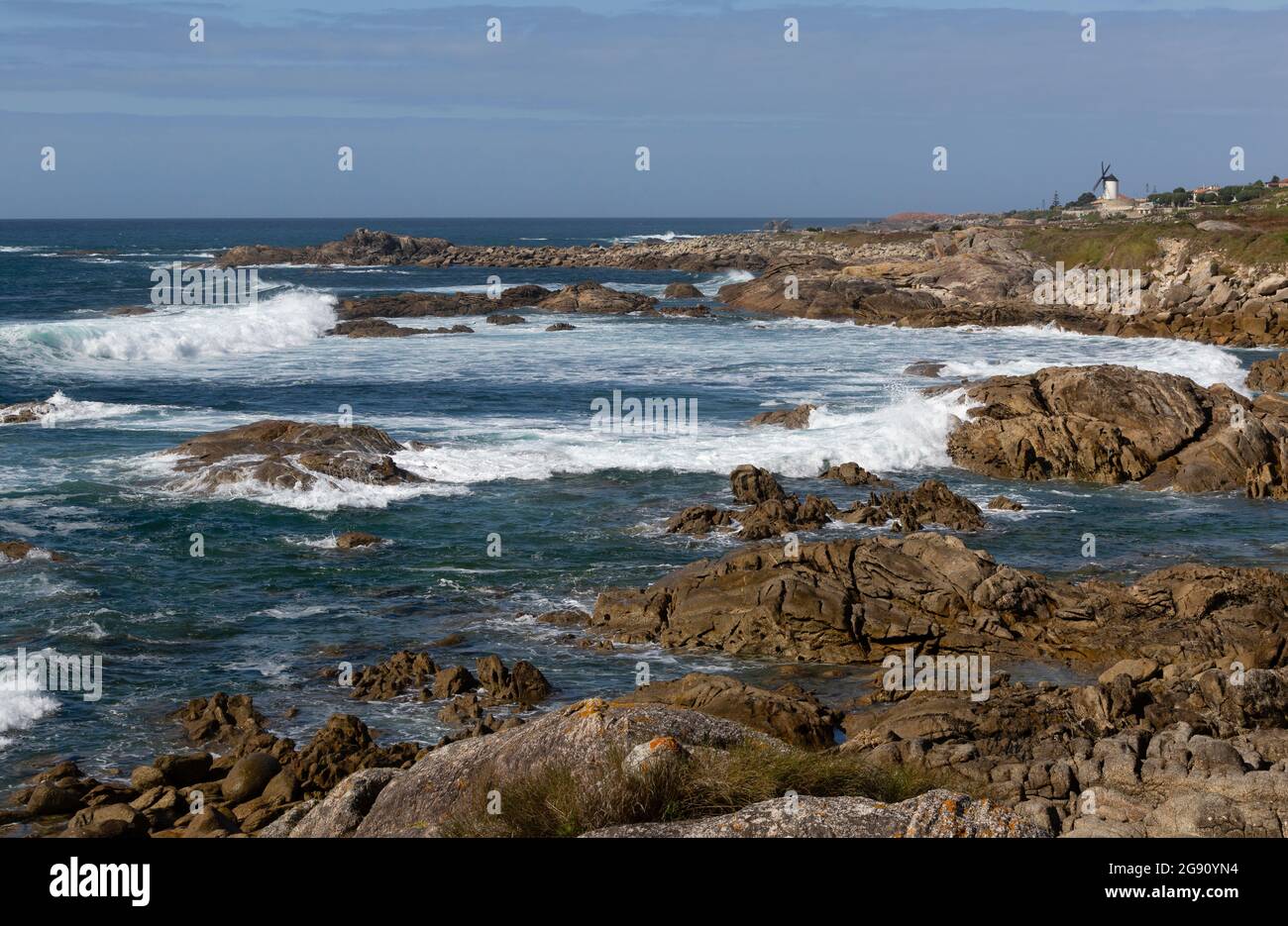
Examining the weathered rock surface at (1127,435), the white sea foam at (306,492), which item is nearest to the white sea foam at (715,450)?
the weathered rock surface at (1127,435)

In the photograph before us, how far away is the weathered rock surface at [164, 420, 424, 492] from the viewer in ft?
75.5

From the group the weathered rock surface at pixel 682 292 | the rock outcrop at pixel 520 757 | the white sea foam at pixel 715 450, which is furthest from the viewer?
the weathered rock surface at pixel 682 292

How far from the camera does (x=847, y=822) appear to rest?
547 centimetres

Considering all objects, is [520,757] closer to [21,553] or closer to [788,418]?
[21,553]

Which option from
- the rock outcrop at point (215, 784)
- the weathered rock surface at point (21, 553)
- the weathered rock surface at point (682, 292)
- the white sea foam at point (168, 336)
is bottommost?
the rock outcrop at point (215, 784)

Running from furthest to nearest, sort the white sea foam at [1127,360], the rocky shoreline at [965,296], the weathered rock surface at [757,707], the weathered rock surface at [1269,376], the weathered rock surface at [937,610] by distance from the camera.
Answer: the rocky shoreline at [965,296] → the white sea foam at [1127,360] → the weathered rock surface at [1269,376] → the weathered rock surface at [937,610] → the weathered rock surface at [757,707]

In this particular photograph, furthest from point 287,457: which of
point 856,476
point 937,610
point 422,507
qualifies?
point 937,610

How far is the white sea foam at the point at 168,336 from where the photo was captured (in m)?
43.7

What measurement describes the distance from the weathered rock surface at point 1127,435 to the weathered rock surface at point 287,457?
A: 1209cm

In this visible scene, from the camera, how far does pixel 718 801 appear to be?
19.7 feet

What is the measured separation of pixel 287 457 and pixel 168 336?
2415 cm

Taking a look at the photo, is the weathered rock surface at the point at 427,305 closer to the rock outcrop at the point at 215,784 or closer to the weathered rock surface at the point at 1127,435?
the weathered rock surface at the point at 1127,435

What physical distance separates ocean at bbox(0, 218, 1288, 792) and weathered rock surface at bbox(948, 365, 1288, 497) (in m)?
0.78
